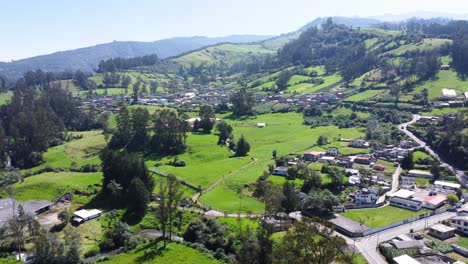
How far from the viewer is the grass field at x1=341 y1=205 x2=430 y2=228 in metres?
65.0

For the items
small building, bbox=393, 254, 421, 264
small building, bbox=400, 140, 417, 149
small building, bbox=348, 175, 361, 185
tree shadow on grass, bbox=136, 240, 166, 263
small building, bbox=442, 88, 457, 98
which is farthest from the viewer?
small building, bbox=442, 88, 457, 98

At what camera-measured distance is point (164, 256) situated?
5447 cm

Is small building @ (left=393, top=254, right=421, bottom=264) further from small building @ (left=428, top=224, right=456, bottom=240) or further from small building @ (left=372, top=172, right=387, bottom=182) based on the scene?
small building @ (left=372, top=172, right=387, bottom=182)

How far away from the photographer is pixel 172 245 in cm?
5759

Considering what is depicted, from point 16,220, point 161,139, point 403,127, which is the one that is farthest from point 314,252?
point 403,127

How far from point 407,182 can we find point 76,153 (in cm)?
8064

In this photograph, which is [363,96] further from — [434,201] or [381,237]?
[381,237]

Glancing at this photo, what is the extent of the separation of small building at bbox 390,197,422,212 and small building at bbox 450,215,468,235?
261 inches

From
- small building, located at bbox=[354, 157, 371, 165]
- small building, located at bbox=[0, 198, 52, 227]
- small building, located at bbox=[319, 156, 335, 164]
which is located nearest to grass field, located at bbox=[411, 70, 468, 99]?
small building, located at bbox=[354, 157, 371, 165]

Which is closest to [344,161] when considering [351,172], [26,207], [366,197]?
[351,172]

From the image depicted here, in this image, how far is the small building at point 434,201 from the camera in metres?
70.8

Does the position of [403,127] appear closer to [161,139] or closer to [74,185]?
[161,139]

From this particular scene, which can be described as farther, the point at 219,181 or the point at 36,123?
the point at 36,123

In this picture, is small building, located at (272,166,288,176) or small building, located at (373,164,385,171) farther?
small building, located at (373,164,385,171)
